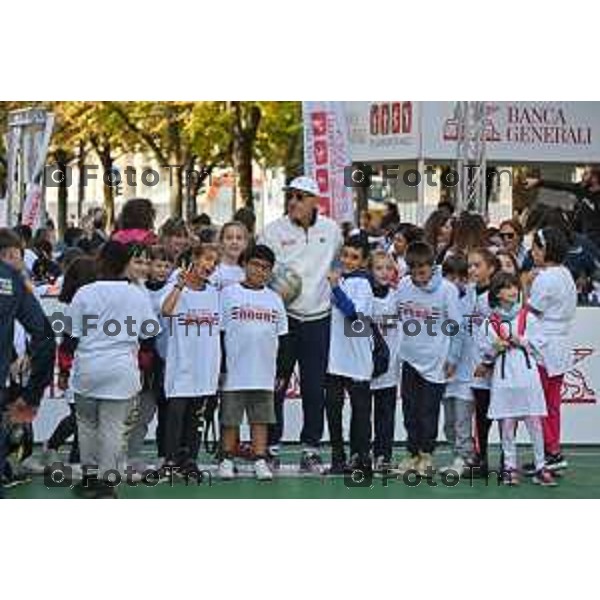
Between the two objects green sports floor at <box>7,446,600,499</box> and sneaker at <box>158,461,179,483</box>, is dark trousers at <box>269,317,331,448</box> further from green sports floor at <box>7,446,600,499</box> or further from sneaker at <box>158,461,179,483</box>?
sneaker at <box>158,461,179,483</box>

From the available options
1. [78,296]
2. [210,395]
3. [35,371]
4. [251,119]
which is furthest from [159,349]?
[251,119]

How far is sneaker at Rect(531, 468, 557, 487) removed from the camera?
979 cm

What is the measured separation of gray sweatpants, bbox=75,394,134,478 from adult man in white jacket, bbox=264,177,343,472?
1538 mm

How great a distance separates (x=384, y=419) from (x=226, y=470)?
44.9 inches

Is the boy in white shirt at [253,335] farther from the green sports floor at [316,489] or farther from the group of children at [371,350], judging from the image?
the green sports floor at [316,489]

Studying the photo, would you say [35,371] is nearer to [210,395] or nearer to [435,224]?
[210,395]

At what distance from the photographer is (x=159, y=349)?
955 cm

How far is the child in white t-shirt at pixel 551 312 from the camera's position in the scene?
10000 mm

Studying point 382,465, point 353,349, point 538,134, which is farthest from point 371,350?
point 538,134

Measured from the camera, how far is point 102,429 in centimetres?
859

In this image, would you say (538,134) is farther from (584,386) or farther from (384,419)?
(384,419)

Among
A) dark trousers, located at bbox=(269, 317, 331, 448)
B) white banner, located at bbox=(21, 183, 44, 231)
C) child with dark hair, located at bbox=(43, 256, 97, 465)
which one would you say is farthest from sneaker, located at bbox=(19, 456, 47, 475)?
white banner, located at bbox=(21, 183, 44, 231)

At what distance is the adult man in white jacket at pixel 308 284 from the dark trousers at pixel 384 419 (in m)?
0.39

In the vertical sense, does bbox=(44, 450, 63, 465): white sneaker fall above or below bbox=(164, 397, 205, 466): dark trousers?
below
